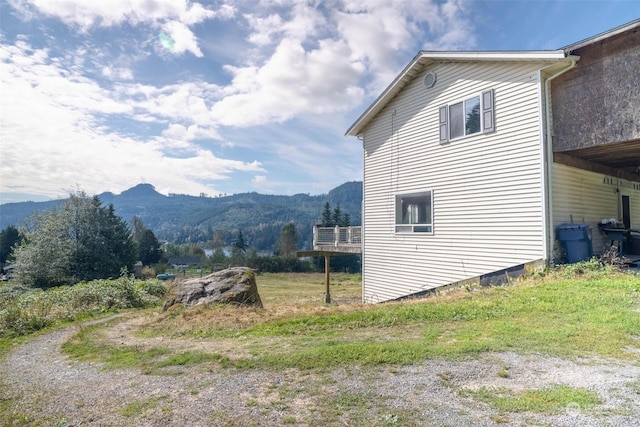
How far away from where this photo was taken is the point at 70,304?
11.1 metres

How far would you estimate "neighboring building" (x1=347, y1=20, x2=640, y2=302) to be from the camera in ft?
28.9

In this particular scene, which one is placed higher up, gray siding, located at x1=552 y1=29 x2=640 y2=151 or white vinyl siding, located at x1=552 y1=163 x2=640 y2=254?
gray siding, located at x1=552 y1=29 x2=640 y2=151

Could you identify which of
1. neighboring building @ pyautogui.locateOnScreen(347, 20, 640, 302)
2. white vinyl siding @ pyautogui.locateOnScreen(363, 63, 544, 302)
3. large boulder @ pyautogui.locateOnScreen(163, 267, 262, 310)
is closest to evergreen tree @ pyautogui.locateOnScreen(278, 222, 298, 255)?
white vinyl siding @ pyautogui.locateOnScreen(363, 63, 544, 302)

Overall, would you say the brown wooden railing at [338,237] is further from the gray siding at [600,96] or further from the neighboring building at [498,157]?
the gray siding at [600,96]

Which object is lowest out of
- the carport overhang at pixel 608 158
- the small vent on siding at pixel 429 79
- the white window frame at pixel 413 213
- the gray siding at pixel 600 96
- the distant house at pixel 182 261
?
the distant house at pixel 182 261

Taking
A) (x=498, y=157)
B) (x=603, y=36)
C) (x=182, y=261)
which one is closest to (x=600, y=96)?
(x=603, y=36)

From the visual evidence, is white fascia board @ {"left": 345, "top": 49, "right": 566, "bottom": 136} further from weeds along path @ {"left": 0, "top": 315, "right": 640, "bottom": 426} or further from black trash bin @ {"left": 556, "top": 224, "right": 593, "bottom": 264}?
weeds along path @ {"left": 0, "top": 315, "right": 640, "bottom": 426}

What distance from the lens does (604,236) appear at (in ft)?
34.6

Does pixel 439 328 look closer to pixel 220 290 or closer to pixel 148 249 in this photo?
pixel 220 290

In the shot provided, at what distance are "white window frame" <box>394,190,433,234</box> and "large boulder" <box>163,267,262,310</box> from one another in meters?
5.86

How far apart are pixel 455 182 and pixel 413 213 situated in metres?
2.04

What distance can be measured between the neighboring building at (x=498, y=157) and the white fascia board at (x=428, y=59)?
42 millimetres

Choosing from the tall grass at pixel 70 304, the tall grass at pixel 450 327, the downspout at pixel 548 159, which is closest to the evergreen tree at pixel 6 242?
the tall grass at pixel 70 304

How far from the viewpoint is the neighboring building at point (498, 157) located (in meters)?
8.80
